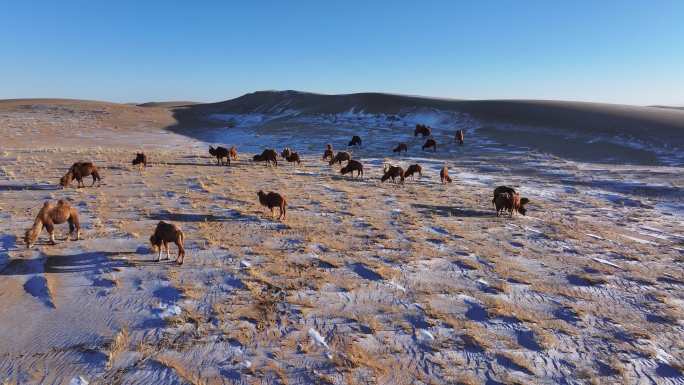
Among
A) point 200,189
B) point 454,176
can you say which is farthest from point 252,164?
point 454,176

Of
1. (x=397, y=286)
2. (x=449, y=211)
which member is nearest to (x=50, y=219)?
(x=397, y=286)

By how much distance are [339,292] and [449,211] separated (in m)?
7.55

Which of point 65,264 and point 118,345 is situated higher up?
point 65,264

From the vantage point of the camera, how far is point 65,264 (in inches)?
316

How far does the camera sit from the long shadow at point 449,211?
13.7 m

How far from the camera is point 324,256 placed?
924 cm

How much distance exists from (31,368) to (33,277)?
2881 millimetres

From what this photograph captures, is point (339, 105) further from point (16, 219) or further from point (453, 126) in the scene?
point (16, 219)

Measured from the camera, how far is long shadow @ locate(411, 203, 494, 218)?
1371 centimetres

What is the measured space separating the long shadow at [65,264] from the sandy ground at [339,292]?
0.16 feet

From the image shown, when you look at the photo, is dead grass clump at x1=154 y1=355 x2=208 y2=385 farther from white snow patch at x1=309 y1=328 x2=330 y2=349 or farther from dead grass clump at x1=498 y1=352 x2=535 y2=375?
dead grass clump at x1=498 y1=352 x2=535 y2=375

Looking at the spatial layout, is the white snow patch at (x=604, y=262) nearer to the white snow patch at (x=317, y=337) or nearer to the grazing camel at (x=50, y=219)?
the white snow patch at (x=317, y=337)

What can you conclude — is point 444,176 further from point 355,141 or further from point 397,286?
point 355,141

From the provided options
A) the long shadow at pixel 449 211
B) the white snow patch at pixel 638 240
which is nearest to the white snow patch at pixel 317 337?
the long shadow at pixel 449 211
